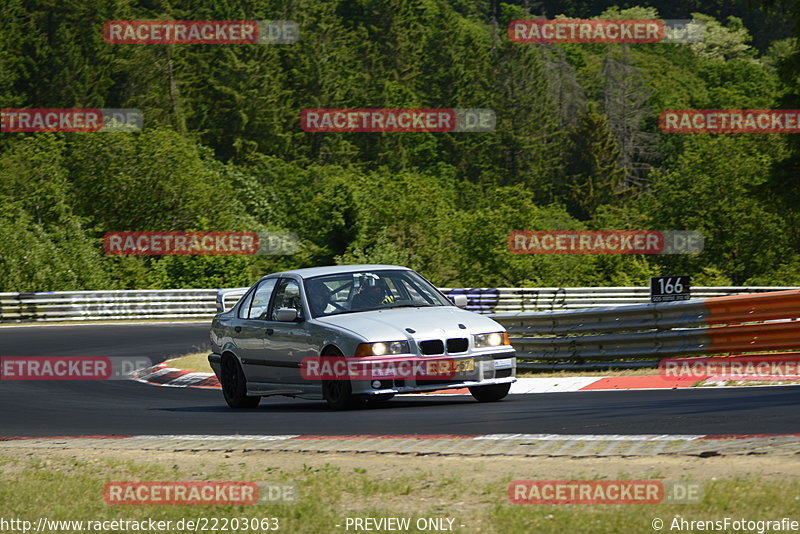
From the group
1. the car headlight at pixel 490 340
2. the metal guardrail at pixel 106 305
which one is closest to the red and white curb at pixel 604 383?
the car headlight at pixel 490 340

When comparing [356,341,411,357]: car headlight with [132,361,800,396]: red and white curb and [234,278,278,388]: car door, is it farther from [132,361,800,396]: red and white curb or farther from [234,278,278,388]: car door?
[132,361,800,396]: red and white curb

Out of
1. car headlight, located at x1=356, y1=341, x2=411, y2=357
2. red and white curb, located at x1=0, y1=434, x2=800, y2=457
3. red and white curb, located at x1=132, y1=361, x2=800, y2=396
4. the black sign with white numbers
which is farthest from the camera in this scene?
the black sign with white numbers

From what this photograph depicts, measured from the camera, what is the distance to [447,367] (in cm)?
1225

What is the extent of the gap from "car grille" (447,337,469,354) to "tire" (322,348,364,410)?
104cm

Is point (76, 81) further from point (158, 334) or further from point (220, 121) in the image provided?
point (158, 334)

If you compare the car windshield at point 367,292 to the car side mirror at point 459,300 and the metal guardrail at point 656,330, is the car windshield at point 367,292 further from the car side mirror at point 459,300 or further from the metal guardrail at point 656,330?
the metal guardrail at point 656,330

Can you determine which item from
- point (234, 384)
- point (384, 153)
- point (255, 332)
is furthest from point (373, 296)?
point (384, 153)

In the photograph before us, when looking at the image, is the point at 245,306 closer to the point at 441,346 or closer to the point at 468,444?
the point at 441,346

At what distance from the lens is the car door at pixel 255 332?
1400 cm

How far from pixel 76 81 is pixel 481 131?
1593 inches

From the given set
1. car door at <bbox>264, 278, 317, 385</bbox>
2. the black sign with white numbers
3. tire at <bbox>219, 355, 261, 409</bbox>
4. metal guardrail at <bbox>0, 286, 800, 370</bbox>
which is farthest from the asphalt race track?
the black sign with white numbers

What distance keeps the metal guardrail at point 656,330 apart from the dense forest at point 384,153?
12.1 meters

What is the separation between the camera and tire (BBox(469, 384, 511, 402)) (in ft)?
42.8

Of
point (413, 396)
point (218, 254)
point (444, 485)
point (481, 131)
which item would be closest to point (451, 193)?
point (481, 131)
